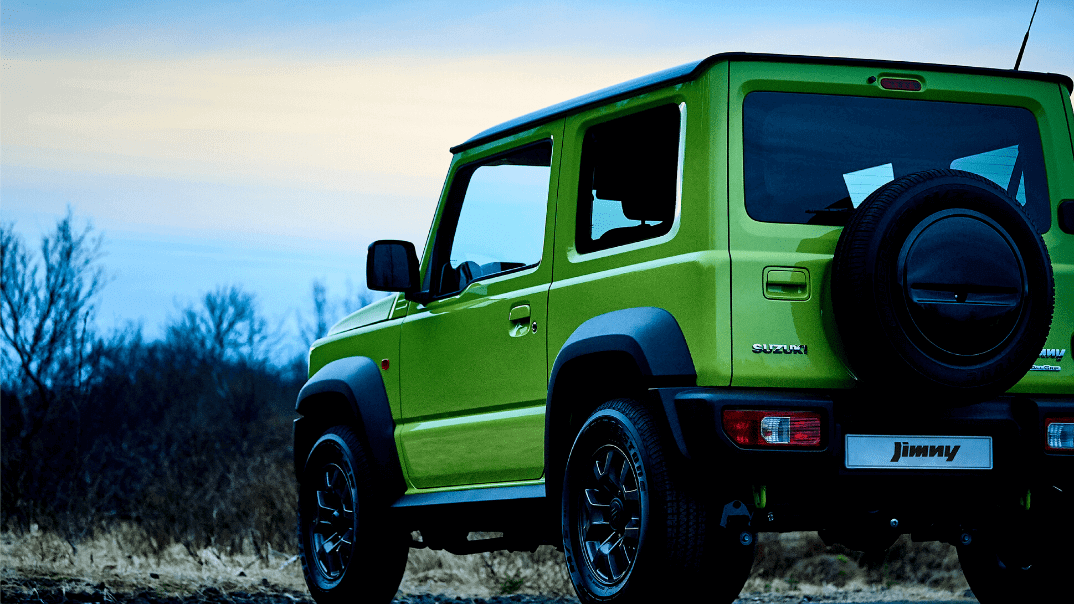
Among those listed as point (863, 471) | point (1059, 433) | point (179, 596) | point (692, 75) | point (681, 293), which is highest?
point (692, 75)

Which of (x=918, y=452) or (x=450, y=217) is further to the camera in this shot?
(x=450, y=217)

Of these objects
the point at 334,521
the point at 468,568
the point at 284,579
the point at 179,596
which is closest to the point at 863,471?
the point at 334,521

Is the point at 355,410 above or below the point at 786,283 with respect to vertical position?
below

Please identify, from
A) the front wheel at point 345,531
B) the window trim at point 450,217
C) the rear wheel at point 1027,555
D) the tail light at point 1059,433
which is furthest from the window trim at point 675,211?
the front wheel at point 345,531

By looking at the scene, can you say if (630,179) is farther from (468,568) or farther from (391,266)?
(468,568)

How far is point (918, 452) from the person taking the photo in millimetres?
4715

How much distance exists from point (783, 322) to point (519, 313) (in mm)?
1473

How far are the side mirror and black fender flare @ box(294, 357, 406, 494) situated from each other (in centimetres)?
61

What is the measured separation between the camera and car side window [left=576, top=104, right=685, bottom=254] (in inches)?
199

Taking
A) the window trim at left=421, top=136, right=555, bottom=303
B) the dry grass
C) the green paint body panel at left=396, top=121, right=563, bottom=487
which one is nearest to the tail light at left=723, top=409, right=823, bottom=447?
the green paint body panel at left=396, top=121, right=563, bottom=487

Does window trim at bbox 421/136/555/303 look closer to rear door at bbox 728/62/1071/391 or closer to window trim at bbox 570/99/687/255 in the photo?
window trim at bbox 570/99/687/255

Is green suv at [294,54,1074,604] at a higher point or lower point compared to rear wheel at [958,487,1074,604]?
higher

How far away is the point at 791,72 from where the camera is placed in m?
4.93

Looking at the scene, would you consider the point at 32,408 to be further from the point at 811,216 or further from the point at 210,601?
the point at 811,216
